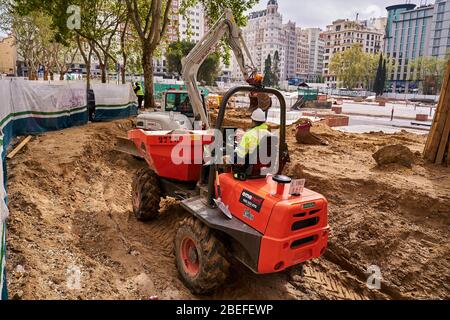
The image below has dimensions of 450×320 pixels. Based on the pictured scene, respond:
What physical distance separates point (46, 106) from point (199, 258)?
939cm

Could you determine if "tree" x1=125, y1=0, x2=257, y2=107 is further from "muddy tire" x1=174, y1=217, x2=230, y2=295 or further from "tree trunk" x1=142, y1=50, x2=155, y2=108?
"muddy tire" x1=174, y1=217, x2=230, y2=295

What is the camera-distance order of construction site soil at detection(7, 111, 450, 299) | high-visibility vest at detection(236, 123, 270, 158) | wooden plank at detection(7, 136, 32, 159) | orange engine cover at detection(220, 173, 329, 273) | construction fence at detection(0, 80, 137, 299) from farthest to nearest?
construction fence at detection(0, 80, 137, 299), wooden plank at detection(7, 136, 32, 159), construction site soil at detection(7, 111, 450, 299), high-visibility vest at detection(236, 123, 270, 158), orange engine cover at detection(220, 173, 329, 273)

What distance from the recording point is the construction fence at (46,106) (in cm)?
889

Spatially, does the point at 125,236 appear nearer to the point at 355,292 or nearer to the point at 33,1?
the point at 355,292

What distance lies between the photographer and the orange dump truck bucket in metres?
5.28

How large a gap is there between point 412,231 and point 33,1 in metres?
19.1

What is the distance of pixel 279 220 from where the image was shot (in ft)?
11.1

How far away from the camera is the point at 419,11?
4331 inches

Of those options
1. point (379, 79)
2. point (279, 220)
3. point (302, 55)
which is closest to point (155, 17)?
point (279, 220)

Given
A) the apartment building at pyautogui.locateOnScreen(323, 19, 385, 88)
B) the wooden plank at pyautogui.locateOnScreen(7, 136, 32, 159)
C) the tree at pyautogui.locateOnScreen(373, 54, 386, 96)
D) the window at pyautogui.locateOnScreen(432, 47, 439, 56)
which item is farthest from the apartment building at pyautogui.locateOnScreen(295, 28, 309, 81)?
the wooden plank at pyautogui.locateOnScreen(7, 136, 32, 159)

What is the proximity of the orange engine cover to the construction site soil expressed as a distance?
3.37 ft

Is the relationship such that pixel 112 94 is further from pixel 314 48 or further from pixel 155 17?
pixel 314 48

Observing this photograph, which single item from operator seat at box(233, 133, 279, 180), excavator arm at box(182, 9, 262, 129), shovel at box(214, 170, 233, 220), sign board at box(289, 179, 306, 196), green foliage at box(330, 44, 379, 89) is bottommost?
shovel at box(214, 170, 233, 220)

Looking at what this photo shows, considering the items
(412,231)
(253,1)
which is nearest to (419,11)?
(253,1)
